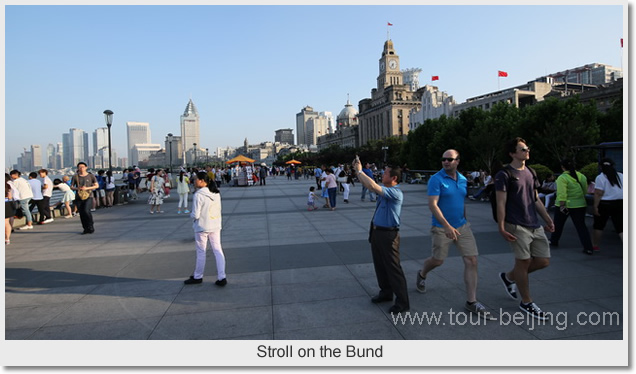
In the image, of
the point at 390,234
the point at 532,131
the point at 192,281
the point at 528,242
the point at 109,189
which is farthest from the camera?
the point at 532,131

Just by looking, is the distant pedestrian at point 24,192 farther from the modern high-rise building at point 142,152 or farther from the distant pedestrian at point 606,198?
the modern high-rise building at point 142,152

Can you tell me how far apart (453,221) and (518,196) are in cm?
67

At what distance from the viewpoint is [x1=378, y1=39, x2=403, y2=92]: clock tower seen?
451 feet

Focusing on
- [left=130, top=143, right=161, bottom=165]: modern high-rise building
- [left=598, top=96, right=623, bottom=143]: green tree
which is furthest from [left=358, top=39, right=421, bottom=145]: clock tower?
[left=130, top=143, right=161, bottom=165]: modern high-rise building

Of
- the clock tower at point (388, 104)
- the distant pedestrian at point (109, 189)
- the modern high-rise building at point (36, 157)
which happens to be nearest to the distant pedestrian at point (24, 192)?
the distant pedestrian at point (109, 189)

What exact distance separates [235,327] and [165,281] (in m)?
2.08

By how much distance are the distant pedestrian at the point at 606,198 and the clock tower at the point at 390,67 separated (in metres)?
137

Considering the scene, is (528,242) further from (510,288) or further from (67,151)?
(67,151)

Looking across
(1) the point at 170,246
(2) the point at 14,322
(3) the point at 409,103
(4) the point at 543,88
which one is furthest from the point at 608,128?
(3) the point at 409,103

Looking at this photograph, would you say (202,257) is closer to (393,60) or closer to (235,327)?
(235,327)

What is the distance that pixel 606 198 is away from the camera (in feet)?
20.5

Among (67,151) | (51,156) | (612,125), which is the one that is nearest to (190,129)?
(51,156)

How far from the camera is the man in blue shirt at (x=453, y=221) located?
12.7 feet

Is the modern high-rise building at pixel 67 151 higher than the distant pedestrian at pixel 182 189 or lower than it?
higher
